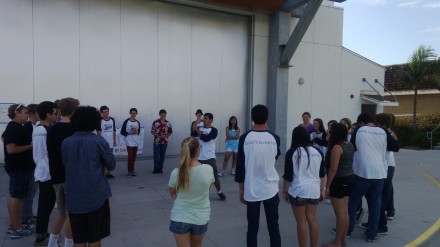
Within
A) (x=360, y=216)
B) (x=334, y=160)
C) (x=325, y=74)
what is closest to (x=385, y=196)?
(x=360, y=216)

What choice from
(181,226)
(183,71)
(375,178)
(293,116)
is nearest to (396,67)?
(293,116)

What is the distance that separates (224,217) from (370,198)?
2285 mm

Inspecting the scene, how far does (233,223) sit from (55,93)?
6.90m

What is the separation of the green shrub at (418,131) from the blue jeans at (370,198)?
51.7 feet

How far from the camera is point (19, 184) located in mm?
4566

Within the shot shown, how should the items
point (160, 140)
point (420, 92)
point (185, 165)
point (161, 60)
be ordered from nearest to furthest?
point (185, 165) < point (160, 140) < point (161, 60) < point (420, 92)

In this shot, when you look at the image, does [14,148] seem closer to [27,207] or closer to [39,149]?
[39,149]

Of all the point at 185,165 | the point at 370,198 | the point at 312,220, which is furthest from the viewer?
the point at 370,198

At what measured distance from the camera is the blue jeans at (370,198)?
184 inches

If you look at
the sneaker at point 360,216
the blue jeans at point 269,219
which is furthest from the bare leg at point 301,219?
the sneaker at point 360,216

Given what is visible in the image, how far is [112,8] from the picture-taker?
10367 millimetres

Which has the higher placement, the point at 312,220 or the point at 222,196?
the point at 312,220

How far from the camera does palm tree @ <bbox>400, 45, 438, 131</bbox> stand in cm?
1964

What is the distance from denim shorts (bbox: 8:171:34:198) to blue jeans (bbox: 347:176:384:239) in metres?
4.45
